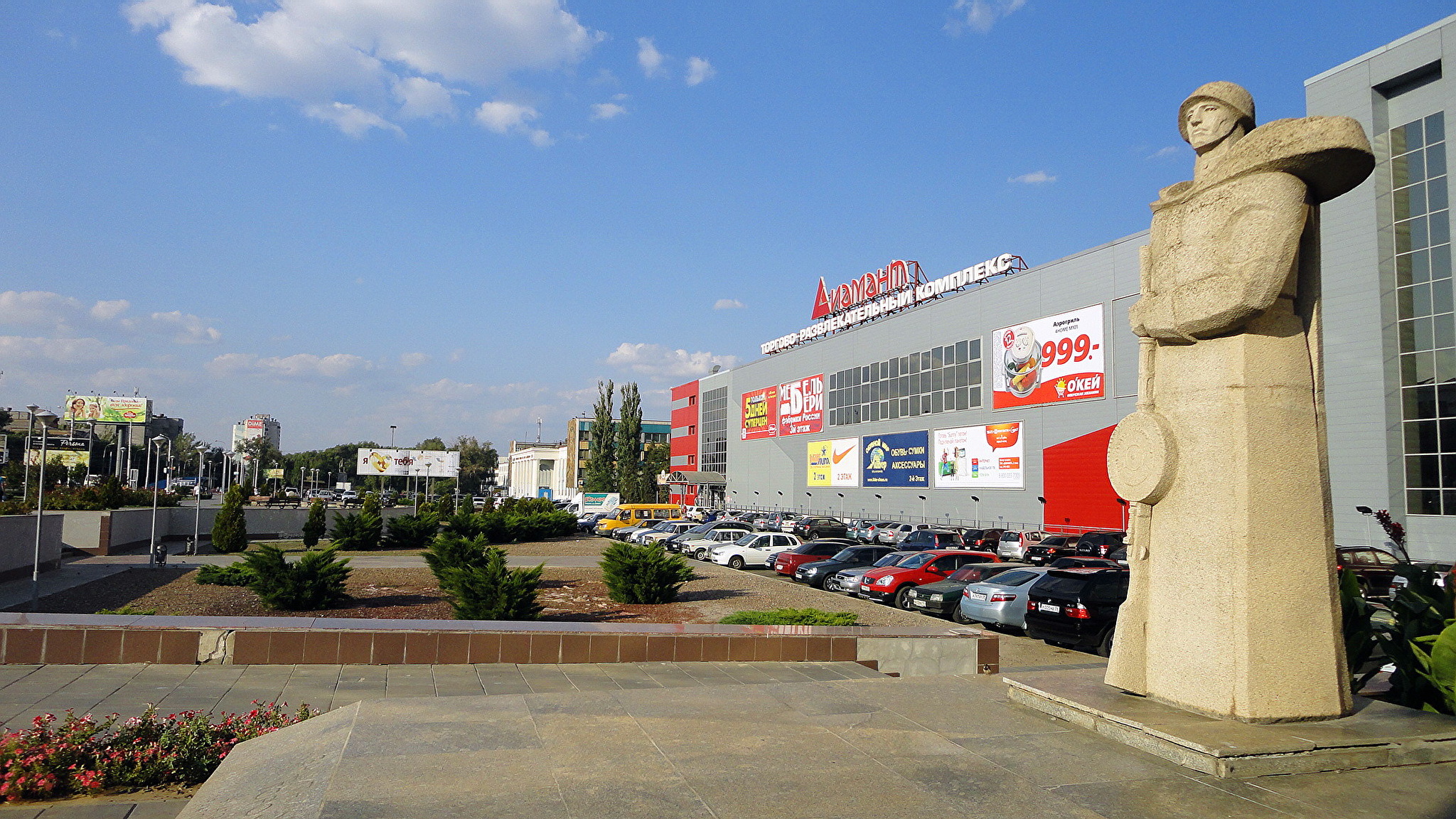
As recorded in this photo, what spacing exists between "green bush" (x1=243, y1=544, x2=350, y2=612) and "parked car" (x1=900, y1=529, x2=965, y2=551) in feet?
54.9

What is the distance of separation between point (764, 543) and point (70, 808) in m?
25.5

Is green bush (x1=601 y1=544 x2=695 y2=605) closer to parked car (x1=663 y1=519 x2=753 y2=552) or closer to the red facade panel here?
parked car (x1=663 y1=519 x2=753 y2=552)

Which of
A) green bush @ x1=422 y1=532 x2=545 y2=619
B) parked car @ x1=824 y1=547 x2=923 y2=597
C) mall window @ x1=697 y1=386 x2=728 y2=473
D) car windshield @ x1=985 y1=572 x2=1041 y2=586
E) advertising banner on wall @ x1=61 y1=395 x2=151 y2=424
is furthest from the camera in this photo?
advertising banner on wall @ x1=61 y1=395 x2=151 y2=424

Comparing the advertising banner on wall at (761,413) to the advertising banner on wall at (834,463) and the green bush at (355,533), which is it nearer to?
the advertising banner on wall at (834,463)

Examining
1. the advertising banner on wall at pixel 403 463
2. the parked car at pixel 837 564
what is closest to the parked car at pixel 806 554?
the parked car at pixel 837 564

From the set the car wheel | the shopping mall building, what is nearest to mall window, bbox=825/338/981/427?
the shopping mall building

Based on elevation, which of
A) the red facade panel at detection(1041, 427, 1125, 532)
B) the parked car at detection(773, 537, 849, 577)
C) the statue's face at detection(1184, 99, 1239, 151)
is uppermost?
the statue's face at detection(1184, 99, 1239, 151)

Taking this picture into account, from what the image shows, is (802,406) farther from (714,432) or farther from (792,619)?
(792,619)

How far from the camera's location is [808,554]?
26.0 metres

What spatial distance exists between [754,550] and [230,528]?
18.1 metres

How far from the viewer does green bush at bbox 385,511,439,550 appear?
110 ft

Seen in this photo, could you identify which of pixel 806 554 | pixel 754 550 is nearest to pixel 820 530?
pixel 754 550

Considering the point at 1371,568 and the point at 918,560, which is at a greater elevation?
the point at 918,560

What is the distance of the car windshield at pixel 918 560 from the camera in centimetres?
2048
